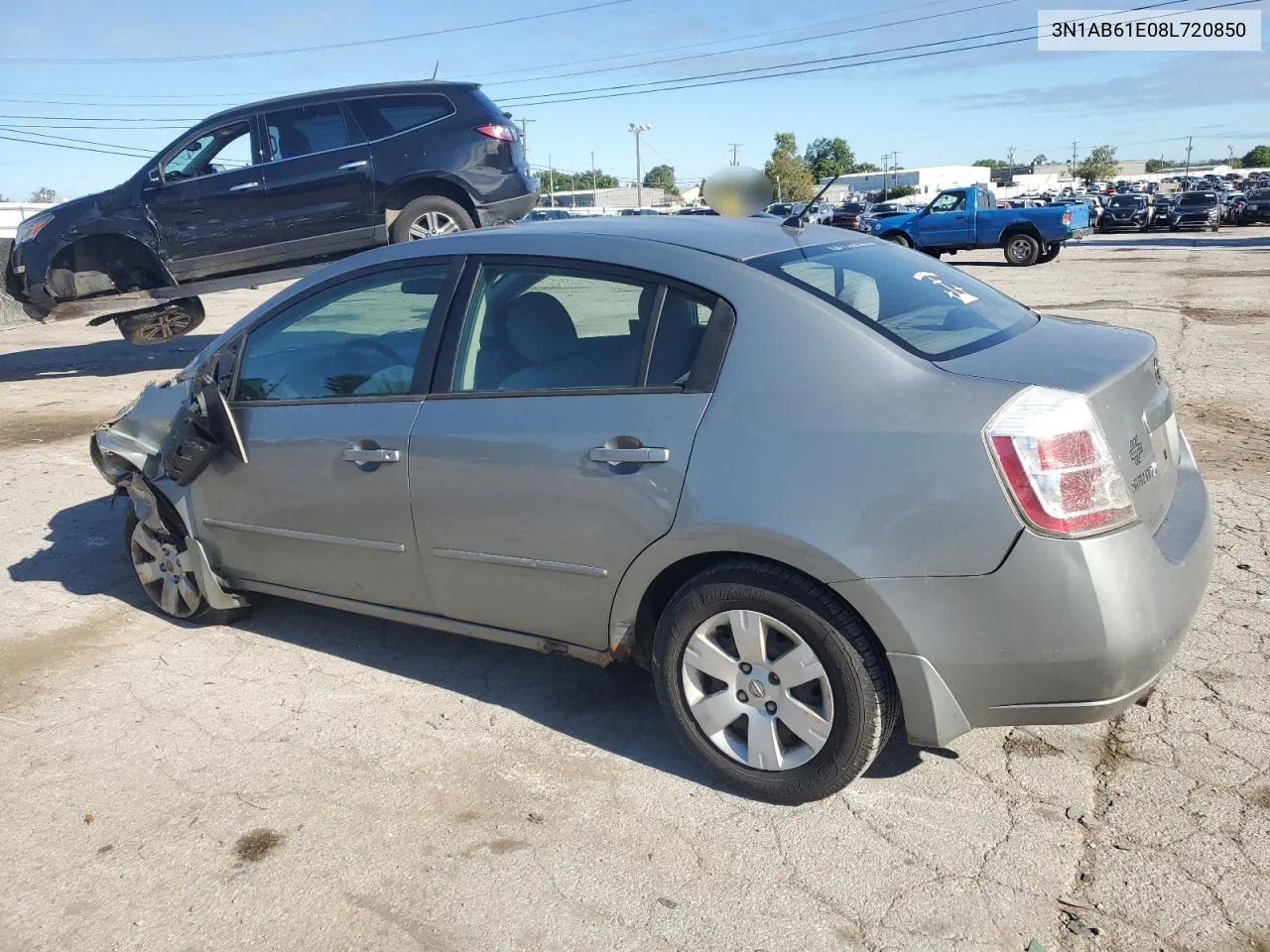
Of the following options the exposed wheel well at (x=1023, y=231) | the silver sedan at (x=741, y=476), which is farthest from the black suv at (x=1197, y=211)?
the silver sedan at (x=741, y=476)

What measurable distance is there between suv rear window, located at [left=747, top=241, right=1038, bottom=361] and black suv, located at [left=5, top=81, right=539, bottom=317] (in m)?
7.30

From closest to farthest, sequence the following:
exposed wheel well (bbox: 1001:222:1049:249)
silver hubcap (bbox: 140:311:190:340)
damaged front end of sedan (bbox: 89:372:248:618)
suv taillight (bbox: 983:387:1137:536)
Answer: suv taillight (bbox: 983:387:1137:536), damaged front end of sedan (bbox: 89:372:248:618), silver hubcap (bbox: 140:311:190:340), exposed wheel well (bbox: 1001:222:1049:249)

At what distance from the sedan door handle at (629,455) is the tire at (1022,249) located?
2364cm

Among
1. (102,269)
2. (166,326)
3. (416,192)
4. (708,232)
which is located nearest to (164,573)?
(708,232)

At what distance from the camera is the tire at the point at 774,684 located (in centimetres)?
273

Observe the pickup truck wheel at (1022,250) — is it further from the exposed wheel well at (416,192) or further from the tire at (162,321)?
the tire at (162,321)

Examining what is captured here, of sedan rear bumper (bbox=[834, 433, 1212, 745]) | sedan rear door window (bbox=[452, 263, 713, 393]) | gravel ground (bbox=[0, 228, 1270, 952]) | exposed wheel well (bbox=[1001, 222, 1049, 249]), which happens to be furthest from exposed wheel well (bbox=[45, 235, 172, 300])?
exposed wheel well (bbox=[1001, 222, 1049, 249])

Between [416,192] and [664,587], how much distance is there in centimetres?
807

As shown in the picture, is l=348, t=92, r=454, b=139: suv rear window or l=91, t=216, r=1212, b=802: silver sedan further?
l=348, t=92, r=454, b=139: suv rear window

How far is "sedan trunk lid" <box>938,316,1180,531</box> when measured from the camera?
2646 millimetres

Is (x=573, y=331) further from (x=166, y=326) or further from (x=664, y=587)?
(x=166, y=326)

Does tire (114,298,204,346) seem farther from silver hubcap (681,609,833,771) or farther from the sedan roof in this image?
silver hubcap (681,609,833,771)

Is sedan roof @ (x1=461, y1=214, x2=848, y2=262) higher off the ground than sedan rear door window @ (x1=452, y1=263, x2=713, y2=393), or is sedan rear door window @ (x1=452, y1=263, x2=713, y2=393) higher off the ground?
sedan roof @ (x1=461, y1=214, x2=848, y2=262)

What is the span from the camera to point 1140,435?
2779mm
